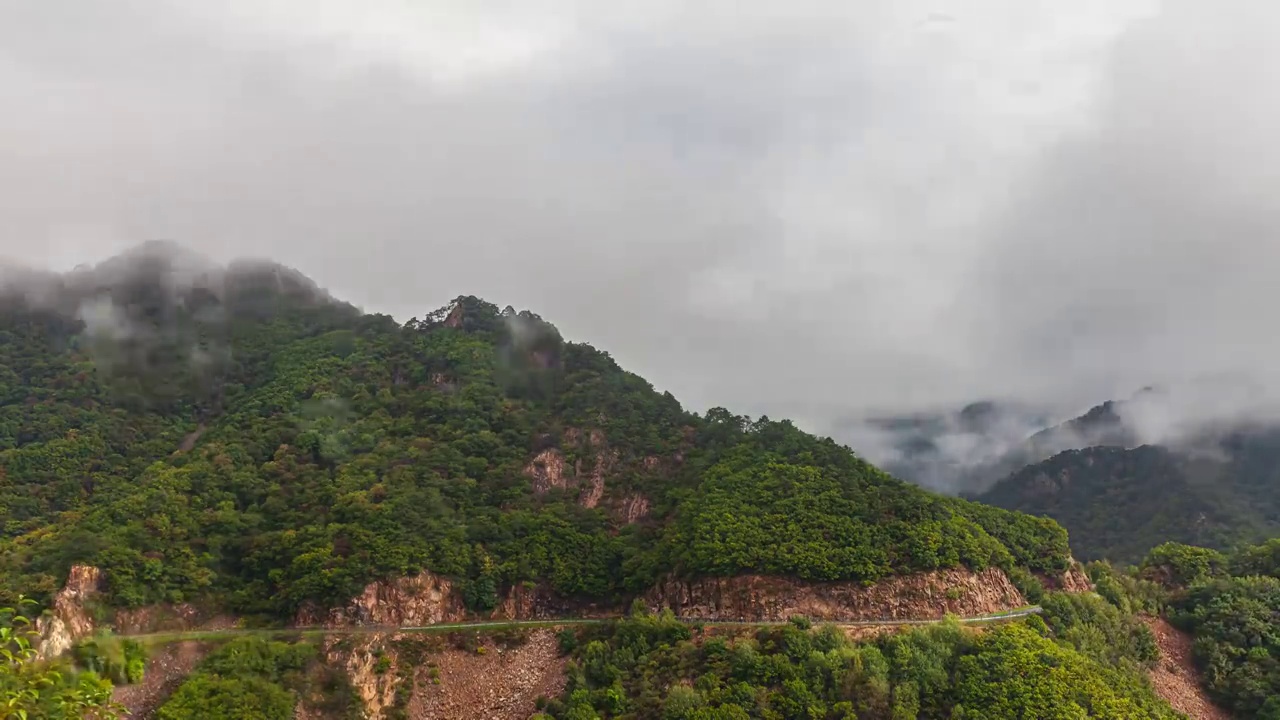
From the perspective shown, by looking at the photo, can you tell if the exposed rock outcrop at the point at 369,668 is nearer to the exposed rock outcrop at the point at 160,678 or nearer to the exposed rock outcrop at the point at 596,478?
the exposed rock outcrop at the point at 160,678

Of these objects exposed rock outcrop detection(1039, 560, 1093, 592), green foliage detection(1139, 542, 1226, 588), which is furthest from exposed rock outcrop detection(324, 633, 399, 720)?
green foliage detection(1139, 542, 1226, 588)

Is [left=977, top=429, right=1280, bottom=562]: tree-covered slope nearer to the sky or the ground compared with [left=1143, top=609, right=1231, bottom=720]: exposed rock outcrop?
nearer to the sky

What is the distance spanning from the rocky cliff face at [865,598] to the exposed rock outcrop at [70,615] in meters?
47.1

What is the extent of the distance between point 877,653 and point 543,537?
34.2 m

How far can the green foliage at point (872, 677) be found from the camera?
168ft

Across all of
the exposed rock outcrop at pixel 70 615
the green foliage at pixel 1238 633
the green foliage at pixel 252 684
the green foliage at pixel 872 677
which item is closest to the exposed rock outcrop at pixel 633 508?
the green foliage at pixel 872 677

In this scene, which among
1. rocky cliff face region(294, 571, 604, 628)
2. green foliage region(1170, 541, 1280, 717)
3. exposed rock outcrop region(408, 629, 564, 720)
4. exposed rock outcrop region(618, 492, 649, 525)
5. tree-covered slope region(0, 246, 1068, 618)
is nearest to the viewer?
green foliage region(1170, 541, 1280, 717)

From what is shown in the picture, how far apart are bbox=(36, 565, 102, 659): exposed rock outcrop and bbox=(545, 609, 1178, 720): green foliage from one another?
34588mm

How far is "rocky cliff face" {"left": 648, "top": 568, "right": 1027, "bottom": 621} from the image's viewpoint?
204 feet

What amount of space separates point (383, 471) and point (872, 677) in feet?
169

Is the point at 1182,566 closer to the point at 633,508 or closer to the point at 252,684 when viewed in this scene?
the point at 633,508

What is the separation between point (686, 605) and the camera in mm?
66438

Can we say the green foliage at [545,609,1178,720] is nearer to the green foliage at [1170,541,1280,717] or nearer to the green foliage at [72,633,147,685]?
the green foliage at [1170,541,1280,717]

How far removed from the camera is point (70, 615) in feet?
175
